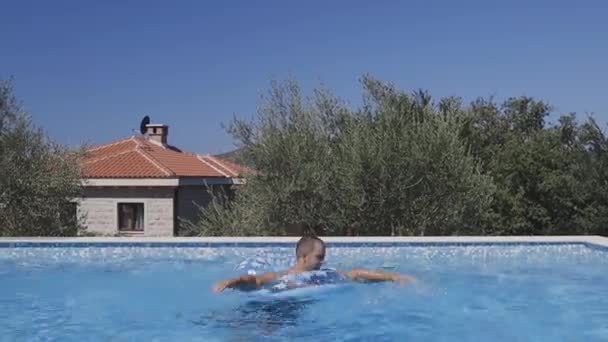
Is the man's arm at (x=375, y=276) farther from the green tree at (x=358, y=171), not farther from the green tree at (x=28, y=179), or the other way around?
the green tree at (x=28, y=179)

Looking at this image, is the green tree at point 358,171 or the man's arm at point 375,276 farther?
the green tree at point 358,171

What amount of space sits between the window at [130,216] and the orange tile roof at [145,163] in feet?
3.45

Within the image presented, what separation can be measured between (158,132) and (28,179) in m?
17.5

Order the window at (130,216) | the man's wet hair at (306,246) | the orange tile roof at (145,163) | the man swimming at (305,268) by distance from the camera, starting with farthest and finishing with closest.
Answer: the orange tile roof at (145,163), the window at (130,216), the man's wet hair at (306,246), the man swimming at (305,268)

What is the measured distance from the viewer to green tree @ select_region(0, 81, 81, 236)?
50.9ft

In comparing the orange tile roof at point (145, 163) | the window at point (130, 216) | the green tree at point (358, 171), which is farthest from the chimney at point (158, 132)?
the green tree at point (358, 171)

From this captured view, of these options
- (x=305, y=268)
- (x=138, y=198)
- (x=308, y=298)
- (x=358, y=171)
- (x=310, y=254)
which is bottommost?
(x=308, y=298)

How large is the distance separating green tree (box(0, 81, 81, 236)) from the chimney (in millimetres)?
16022

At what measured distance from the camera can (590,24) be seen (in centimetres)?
2292

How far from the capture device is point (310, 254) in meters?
7.81

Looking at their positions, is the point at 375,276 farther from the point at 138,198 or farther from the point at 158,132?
the point at 158,132

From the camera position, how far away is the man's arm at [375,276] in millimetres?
7934

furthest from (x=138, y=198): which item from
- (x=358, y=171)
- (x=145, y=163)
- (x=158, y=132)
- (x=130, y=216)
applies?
(x=358, y=171)

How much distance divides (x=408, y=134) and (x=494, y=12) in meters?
8.46
